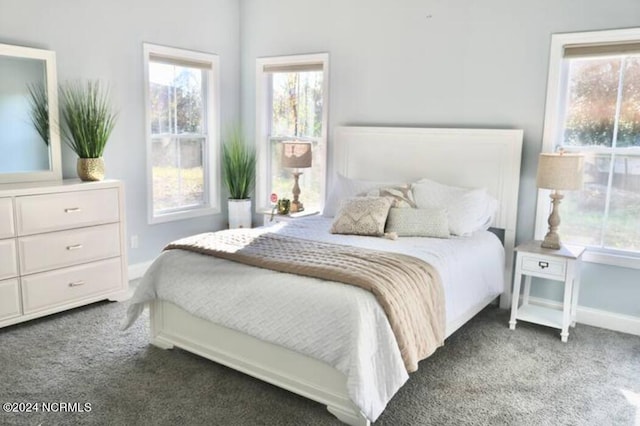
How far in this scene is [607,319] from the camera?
376 centimetres

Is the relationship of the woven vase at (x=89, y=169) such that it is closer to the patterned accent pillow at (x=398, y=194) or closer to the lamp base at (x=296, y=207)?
the lamp base at (x=296, y=207)

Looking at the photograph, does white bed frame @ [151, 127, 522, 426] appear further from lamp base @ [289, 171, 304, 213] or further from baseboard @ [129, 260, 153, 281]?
baseboard @ [129, 260, 153, 281]

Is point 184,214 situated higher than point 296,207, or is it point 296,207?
point 296,207

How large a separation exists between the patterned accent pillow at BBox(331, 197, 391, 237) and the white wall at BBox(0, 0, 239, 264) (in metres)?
1.98

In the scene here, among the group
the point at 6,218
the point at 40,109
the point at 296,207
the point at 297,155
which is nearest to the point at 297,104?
the point at 297,155

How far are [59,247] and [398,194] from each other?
2.46 metres

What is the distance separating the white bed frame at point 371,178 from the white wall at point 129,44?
1596mm

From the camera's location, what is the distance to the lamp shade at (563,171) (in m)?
3.48

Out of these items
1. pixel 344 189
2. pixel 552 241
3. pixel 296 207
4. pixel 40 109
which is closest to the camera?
pixel 552 241

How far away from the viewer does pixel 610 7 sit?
3.56 meters

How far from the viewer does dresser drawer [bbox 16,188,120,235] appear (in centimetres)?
353

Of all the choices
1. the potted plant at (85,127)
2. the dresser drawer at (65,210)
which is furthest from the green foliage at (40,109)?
the dresser drawer at (65,210)

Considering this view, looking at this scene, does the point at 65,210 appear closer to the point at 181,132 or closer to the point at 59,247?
the point at 59,247

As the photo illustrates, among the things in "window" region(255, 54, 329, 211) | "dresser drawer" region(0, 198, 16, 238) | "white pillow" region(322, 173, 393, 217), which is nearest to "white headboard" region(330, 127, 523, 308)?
"white pillow" region(322, 173, 393, 217)
